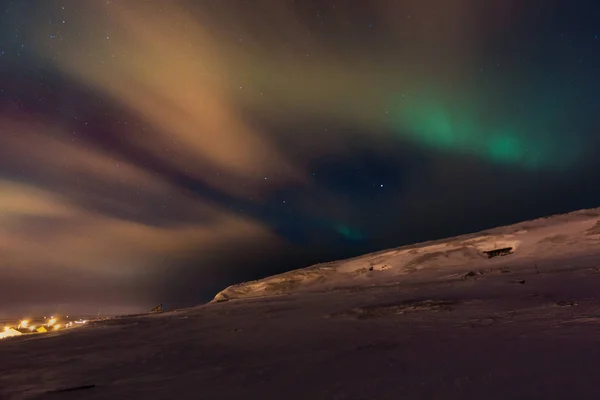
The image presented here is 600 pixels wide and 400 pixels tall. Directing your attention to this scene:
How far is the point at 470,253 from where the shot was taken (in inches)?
564

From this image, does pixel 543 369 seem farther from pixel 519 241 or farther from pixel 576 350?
pixel 519 241

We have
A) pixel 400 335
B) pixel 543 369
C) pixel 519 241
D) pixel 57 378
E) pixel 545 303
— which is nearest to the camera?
pixel 543 369

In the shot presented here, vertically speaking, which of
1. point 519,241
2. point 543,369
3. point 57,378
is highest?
point 519,241

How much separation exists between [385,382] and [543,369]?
36.6 inches

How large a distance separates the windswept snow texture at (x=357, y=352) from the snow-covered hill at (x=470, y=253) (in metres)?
5.39

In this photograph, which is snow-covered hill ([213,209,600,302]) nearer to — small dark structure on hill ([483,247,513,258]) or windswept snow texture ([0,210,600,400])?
small dark structure on hill ([483,247,513,258])

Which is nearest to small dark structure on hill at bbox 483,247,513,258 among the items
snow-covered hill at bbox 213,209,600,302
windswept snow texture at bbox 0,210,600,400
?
snow-covered hill at bbox 213,209,600,302

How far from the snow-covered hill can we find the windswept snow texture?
5387 mm

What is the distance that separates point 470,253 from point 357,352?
1271 cm

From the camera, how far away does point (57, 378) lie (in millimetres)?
3223

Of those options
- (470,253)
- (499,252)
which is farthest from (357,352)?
(470,253)

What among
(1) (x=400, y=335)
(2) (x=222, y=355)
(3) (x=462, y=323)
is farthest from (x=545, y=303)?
(2) (x=222, y=355)

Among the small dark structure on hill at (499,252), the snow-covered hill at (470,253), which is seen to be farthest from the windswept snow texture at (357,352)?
the small dark structure on hill at (499,252)

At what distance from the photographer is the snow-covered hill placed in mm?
11375
